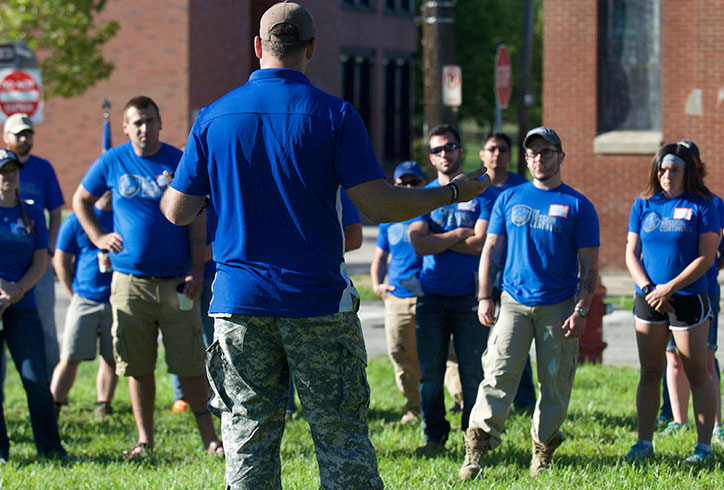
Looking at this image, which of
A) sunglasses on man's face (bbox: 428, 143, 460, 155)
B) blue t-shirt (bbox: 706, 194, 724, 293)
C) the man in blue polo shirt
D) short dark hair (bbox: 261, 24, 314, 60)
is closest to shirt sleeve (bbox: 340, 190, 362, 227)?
short dark hair (bbox: 261, 24, 314, 60)

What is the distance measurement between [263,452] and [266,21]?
5.34ft

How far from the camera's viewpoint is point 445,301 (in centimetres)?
700

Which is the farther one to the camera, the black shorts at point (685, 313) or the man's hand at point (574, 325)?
the black shorts at point (685, 313)

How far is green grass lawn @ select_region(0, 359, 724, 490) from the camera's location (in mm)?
5938

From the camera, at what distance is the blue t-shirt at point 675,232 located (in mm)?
6469

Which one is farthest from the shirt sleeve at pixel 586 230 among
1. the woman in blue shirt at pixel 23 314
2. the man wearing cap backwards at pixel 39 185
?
→ the man wearing cap backwards at pixel 39 185

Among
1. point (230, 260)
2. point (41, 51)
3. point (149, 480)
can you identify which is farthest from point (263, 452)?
point (41, 51)

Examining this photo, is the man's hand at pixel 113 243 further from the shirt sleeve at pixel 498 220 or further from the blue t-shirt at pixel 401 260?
the shirt sleeve at pixel 498 220

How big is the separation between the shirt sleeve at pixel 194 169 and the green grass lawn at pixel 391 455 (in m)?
2.16

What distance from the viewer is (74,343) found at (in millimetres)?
8344

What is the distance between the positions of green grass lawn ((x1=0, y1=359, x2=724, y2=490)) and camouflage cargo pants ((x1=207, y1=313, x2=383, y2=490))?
5.39ft

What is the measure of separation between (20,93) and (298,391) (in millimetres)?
12665

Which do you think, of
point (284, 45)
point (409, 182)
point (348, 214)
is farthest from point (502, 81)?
point (284, 45)

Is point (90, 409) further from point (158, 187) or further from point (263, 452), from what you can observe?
point (263, 452)
